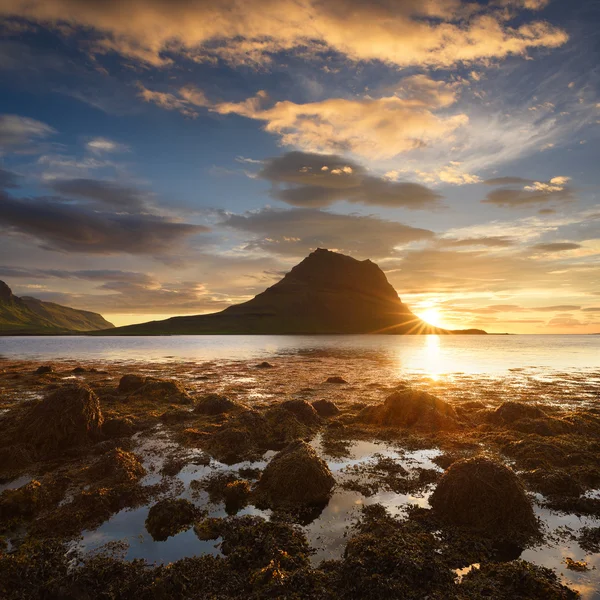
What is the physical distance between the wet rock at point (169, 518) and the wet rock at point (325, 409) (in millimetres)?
13781

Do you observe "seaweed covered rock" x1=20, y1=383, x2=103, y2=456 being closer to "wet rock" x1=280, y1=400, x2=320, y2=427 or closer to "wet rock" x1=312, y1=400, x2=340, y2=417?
"wet rock" x1=280, y1=400, x2=320, y2=427

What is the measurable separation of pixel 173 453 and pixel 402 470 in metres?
10.8

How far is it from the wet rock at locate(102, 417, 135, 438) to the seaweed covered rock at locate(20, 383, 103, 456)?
563mm

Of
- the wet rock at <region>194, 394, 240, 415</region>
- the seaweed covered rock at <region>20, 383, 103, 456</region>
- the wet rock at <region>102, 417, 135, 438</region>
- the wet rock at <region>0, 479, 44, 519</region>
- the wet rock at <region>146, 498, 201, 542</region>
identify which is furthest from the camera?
the wet rock at <region>194, 394, 240, 415</region>

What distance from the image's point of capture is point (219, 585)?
7875 millimetres

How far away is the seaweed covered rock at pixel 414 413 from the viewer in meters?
20.6

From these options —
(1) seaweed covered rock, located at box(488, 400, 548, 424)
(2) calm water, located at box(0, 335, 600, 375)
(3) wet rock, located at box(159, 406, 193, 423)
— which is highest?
(1) seaweed covered rock, located at box(488, 400, 548, 424)

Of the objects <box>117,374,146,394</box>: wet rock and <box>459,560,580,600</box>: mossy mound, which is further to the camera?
<box>117,374,146,394</box>: wet rock

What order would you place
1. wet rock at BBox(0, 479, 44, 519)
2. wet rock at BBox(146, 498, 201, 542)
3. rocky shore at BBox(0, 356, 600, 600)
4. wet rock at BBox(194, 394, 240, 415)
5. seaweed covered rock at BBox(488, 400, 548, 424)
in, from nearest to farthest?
rocky shore at BBox(0, 356, 600, 600) → wet rock at BBox(146, 498, 201, 542) → wet rock at BBox(0, 479, 44, 519) → seaweed covered rock at BBox(488, 400, 548, 424) → wet rock at BBox(194, 394, 240, 415)

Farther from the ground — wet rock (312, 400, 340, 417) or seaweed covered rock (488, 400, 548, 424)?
seaweed covered rock (488, 400, 548, 424)

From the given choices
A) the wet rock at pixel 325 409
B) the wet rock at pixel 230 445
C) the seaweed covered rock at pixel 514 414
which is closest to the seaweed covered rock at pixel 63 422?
the wet rock at pixel 230 445

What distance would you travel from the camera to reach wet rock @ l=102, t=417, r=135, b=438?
1877cm

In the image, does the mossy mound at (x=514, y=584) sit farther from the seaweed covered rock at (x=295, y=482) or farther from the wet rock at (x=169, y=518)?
the wet rock at (x=169, y=518)

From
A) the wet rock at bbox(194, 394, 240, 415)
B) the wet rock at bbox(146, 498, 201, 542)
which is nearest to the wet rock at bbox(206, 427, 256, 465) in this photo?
the wet rock at bbox(146, 498, 201, 542)
